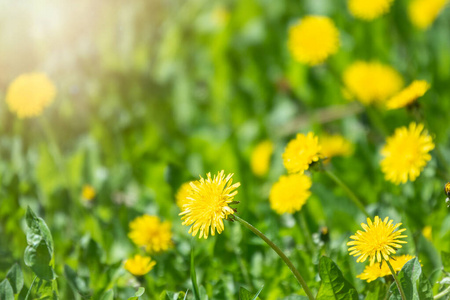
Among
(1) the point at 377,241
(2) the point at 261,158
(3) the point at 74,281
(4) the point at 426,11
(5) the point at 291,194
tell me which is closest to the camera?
(1) the point at 377,241

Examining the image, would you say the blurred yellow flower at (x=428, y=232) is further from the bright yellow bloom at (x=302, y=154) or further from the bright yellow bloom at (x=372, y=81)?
the bright yellow bloom at (x=372, y=81)

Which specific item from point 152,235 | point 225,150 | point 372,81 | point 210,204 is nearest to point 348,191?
point 210,204

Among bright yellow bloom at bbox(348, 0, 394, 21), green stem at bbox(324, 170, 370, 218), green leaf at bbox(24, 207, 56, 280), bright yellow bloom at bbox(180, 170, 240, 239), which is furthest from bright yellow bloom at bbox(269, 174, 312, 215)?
bright yellow bloom at bbox(348, 0, 394, 21)

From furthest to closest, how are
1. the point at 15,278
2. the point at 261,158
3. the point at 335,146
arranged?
the point at 261,158
the point at 335,146
the point at 15,278

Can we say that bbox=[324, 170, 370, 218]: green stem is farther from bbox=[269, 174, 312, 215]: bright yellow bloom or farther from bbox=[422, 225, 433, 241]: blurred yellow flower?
bbox=[422, 225, 433, 241]: blurred yellow flower

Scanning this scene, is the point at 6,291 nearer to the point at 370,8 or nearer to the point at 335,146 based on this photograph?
the point at 335,146

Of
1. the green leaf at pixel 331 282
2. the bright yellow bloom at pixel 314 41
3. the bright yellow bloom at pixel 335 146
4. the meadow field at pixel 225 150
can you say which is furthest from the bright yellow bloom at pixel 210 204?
the bright yellow bloom at pixel 314 41

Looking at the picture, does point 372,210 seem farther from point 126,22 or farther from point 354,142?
point 126,22
